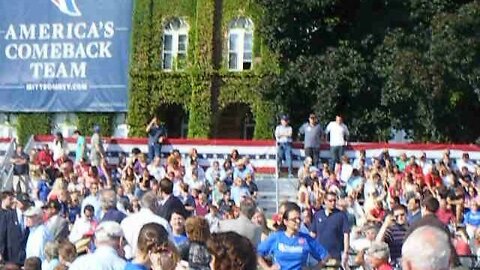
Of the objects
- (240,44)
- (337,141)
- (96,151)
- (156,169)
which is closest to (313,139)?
(337,141)

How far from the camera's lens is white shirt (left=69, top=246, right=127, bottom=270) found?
938 cm

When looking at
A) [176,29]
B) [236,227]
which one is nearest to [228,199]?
[236,227]

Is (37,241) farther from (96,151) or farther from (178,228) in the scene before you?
(96,151)

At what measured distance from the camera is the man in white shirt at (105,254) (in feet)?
30.8

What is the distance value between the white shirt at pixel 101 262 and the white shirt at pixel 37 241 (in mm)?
4490

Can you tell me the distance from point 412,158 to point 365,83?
8.70 metres

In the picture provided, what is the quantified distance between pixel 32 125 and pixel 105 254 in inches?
1450

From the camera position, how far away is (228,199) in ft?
75.4

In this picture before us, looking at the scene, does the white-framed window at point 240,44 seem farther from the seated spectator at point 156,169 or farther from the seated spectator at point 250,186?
the seated spectator at point 250,186

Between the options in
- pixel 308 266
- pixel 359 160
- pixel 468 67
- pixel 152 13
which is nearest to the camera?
pixel 308 266

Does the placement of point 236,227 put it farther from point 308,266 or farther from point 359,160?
point 359,160

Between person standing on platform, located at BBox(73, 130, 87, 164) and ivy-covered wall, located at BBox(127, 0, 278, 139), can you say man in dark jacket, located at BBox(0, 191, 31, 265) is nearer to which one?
person standing on platform, located at BBox(73, 130, 87, 164)

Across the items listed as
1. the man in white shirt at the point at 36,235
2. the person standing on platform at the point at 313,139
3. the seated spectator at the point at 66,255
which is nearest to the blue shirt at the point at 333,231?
the man in white shirt at the point at 36,235

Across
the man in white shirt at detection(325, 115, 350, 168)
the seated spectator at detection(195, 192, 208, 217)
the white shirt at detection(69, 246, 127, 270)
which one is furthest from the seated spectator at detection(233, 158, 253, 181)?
the white shirt at detection(69, 246, 127, 270)
